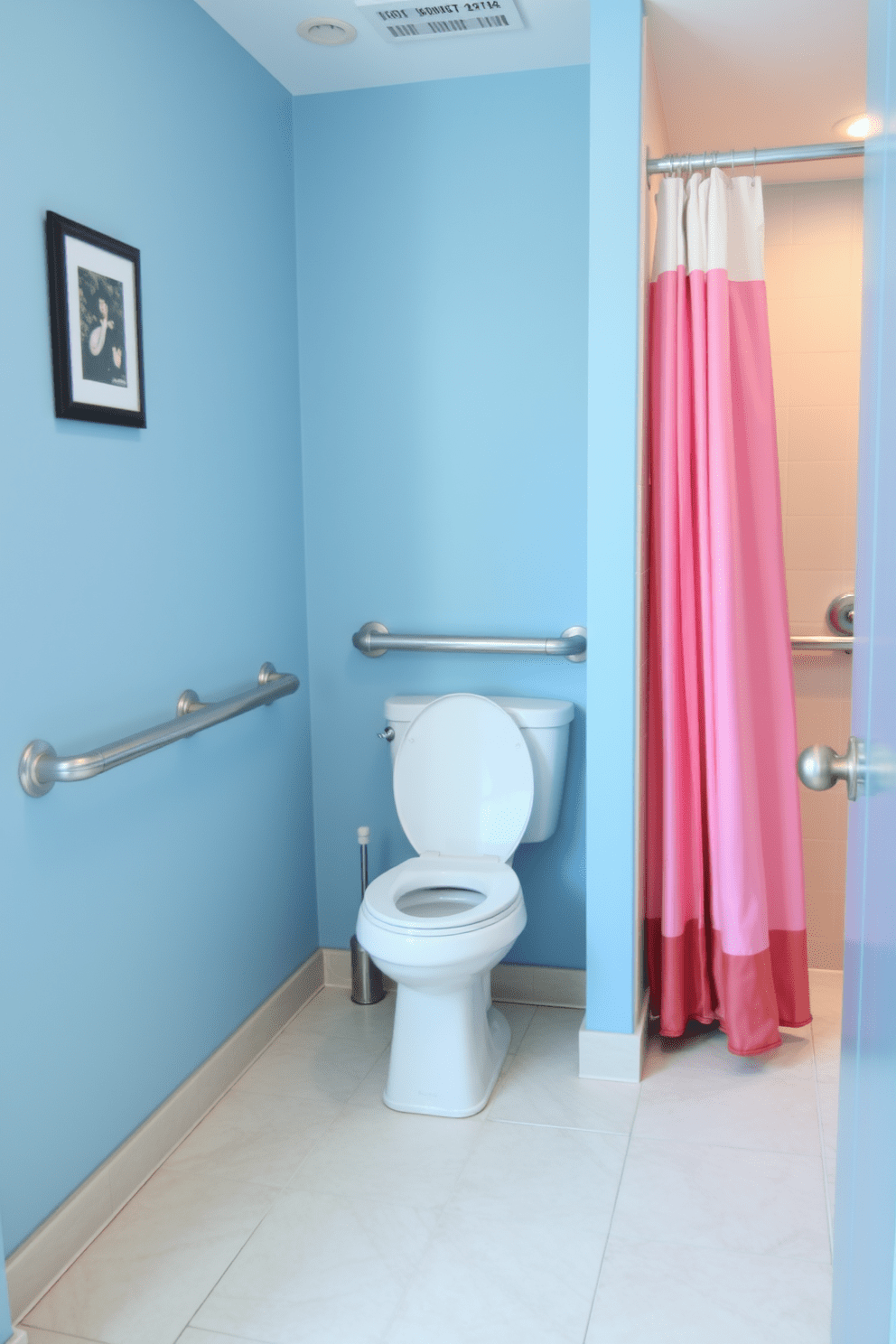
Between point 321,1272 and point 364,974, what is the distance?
1011 millimetres

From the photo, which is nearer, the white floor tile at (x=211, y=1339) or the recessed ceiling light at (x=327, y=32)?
the white floor tile at (x=211, y=1339)

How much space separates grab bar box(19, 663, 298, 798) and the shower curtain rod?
1372 mm

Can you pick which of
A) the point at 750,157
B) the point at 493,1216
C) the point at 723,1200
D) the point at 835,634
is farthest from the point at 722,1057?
the point at 750,157

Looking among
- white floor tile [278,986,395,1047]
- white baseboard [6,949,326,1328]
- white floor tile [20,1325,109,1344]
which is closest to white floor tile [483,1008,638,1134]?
white floor tile [278,986,395,1047]

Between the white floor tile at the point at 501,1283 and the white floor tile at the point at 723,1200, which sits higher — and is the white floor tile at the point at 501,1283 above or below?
below

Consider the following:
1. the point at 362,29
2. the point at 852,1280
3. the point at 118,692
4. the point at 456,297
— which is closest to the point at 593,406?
the point at 456,297

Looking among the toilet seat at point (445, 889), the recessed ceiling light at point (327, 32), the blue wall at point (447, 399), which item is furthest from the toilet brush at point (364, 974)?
the recessed ceiling light at point (327, 32)

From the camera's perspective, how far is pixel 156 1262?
185 cm

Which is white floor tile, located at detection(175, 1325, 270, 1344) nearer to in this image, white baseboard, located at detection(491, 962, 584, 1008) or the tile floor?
the tile floor

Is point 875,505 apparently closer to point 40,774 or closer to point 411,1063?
point 40,774

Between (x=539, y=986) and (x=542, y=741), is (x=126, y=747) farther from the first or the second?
(x=539, y=986)

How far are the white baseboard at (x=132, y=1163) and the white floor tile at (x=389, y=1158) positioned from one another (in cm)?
27

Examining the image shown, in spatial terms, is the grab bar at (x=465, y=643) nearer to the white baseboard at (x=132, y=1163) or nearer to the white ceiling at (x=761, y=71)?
the white baseboard at (x=132, y=1163)

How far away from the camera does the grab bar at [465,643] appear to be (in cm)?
260
